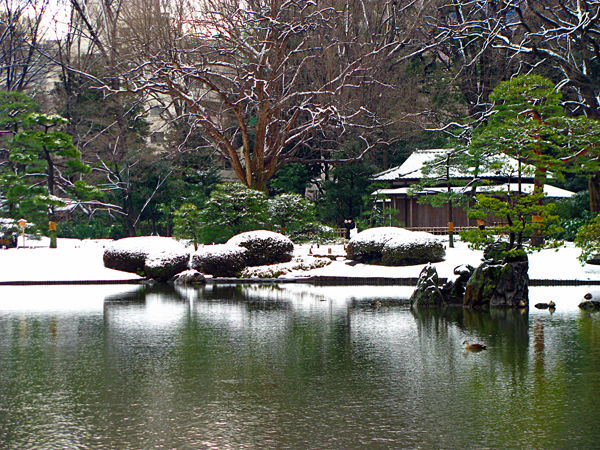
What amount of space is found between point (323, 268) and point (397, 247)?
3.06 metres

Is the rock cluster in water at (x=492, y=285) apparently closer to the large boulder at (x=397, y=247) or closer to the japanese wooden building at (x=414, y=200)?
the large boulder at (x=397, y=247)

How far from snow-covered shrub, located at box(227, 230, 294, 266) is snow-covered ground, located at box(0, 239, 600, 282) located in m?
1.82

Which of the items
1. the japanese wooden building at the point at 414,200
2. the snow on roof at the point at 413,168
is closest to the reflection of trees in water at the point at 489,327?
the japanese wooden building at the point at 414,200

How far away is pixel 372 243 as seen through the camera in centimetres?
2708

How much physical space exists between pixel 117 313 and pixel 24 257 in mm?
15578

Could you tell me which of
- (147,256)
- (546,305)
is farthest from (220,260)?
(546,305)

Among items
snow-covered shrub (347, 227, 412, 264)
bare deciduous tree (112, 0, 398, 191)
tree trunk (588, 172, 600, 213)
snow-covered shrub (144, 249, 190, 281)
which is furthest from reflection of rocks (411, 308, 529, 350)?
bare deciduous tree (112, 0, 398, 191)

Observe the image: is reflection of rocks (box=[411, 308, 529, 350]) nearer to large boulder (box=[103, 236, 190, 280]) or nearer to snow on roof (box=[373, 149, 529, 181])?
large boulder (box=[103, 236, 190, 280])

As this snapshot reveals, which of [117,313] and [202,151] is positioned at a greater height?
[202,151]

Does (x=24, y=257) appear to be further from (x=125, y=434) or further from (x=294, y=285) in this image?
(x=125, y=434)

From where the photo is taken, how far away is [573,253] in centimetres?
2664

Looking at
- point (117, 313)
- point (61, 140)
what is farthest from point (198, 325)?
point (61, 140)

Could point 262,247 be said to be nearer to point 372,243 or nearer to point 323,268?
point 323,268

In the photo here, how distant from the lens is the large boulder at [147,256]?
24828mm
